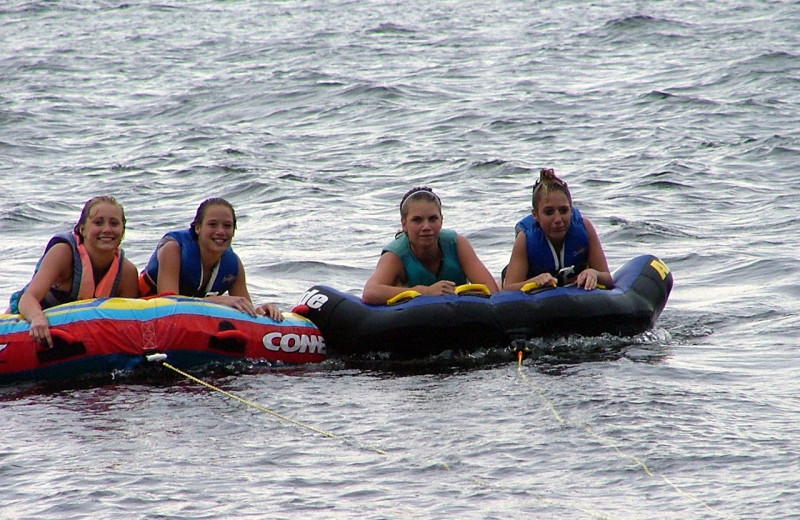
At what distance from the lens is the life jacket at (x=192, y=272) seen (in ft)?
25.7

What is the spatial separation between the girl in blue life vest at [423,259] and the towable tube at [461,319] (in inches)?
8.2

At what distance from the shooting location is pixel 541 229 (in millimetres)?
8250

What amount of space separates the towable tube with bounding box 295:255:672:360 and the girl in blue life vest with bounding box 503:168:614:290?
30cm

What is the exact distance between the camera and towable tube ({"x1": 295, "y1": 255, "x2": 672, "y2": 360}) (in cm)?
747

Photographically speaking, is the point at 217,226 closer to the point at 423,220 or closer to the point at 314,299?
the point at 314,299

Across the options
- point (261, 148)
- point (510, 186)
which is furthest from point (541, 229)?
point (261, 148)

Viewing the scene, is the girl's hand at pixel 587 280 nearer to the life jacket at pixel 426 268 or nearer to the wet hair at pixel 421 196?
the life jacket at pixel 426 268

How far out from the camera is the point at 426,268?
8094 millimetres

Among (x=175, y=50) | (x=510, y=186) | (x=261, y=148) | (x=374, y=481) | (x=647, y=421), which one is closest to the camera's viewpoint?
(x=374, y=481)

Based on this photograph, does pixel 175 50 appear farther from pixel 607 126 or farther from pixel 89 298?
pixel 89 298

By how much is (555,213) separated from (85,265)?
324cm

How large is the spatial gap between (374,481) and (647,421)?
1.62m

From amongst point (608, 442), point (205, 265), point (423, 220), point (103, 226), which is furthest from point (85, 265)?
point (608, 442)

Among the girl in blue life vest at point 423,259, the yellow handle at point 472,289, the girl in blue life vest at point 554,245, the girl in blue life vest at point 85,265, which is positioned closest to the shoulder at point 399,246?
the girl in blue life vest at point 423,259
